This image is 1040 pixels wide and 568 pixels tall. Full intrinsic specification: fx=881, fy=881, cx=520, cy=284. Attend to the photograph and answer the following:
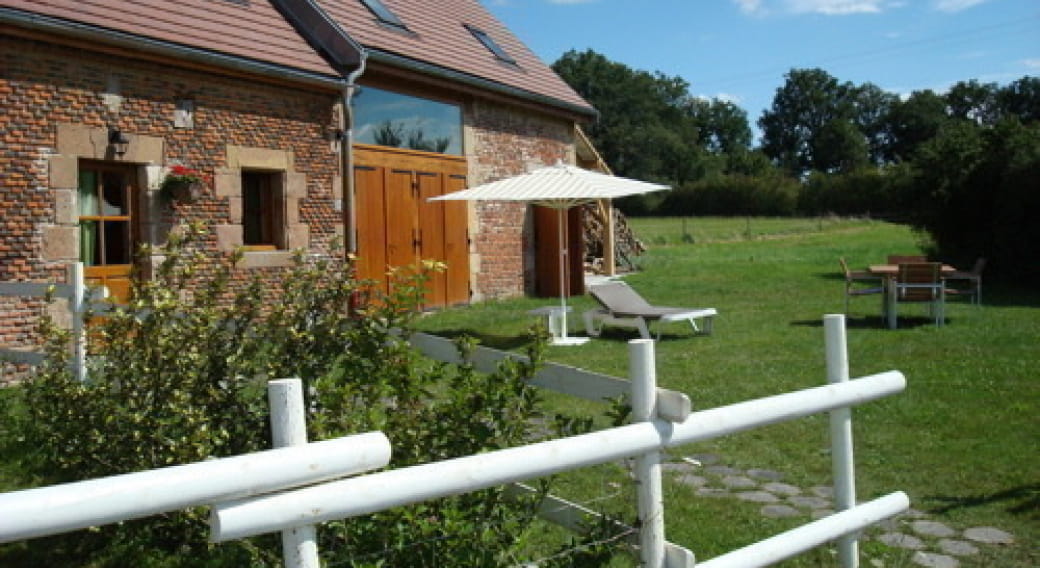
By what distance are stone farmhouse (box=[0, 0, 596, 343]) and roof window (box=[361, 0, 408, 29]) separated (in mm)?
38

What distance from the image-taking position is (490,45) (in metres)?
16.6

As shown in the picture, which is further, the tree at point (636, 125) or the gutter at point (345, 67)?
the tree at point (636, 125)

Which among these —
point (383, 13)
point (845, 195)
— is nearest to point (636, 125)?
point (845, 195)

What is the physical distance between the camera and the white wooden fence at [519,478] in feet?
5.22

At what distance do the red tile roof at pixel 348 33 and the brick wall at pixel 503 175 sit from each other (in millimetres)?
563

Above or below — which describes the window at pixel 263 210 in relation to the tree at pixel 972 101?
below

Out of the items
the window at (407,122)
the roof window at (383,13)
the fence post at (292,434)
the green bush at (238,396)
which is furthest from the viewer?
the roof window at (383,13)

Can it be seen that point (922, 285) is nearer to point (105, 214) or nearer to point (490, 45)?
point (490, 45)

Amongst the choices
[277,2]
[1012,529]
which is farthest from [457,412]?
[277,2]

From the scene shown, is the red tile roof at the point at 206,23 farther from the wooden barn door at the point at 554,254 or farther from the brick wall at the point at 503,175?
the wooden barn door at the point at 554,254

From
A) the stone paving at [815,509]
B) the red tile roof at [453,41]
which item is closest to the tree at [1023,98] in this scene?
the red tile roof at [453,41]

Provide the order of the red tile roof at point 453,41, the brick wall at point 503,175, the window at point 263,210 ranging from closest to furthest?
the window at point 263,210 < the red tile roof at point 453,41 < the brick wall at point 503,175

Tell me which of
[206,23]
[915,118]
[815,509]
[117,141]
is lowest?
[815,509]

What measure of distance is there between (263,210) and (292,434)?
9969 millimetres
